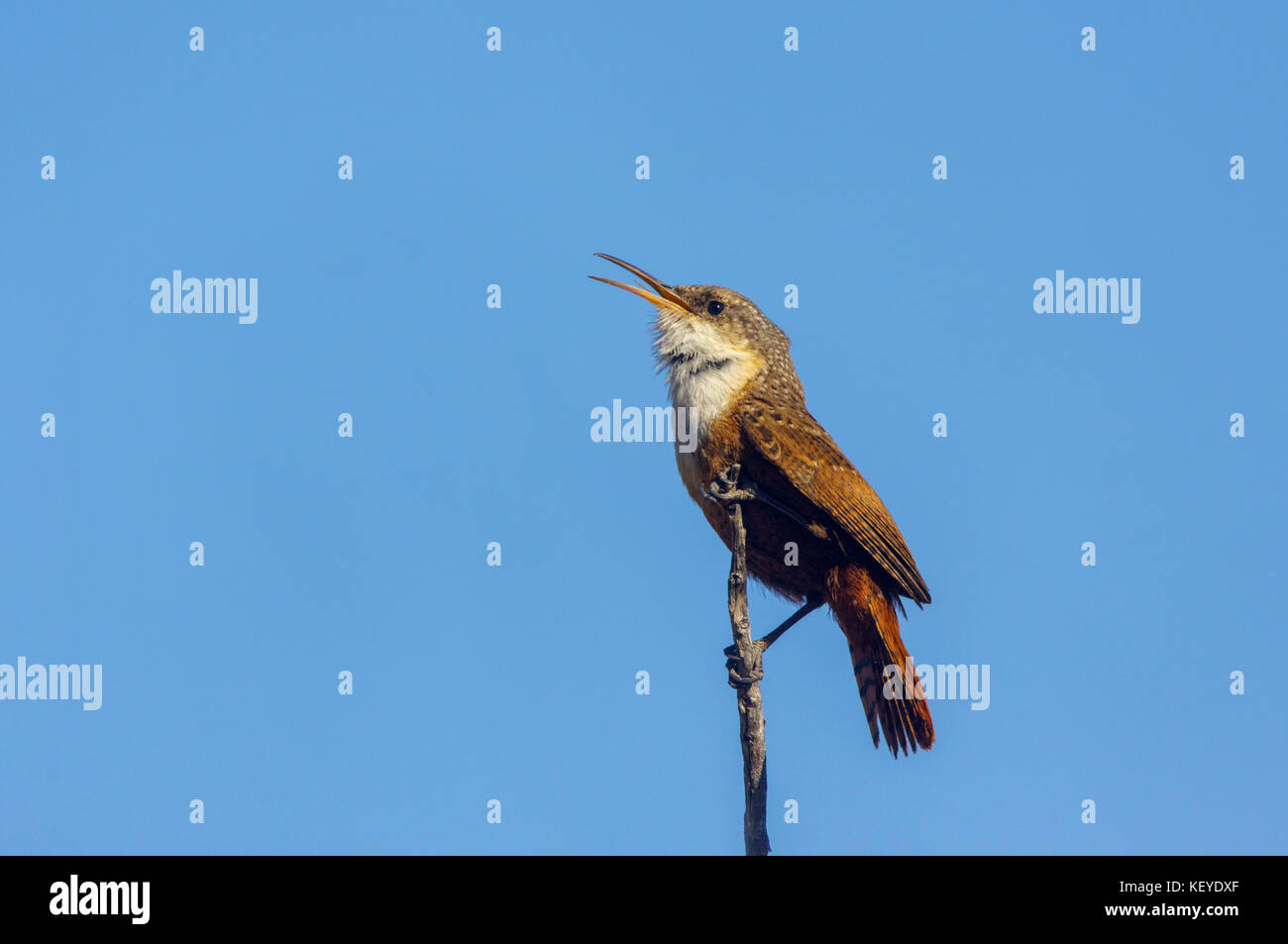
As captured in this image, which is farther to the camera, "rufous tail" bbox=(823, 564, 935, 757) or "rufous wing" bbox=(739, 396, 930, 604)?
"rufous wing" bbox=(739, 396, 930, 604)

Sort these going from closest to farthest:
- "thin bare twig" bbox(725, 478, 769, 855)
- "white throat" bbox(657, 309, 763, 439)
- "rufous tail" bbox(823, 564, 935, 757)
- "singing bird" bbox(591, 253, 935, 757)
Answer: "thin bare twig" bbox(725, 478, 769, 855) → "rufous tail" bbox(823, 564, 935, 757) → "singing bird" bbox(591, 253, 935, 757) → "white throat" bbox(657, 309, 763, 439)

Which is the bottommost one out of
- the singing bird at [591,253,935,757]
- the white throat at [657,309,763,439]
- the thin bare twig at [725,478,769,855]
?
the thin bare twig at [725,478,769,855]

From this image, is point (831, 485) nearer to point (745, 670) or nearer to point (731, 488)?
point (731, 488)

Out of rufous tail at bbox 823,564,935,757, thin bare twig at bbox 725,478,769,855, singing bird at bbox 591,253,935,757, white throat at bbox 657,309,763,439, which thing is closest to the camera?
thin bare twig at bbox 725,478,769,855

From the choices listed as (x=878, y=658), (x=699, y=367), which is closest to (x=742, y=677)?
(x=878, y=658)

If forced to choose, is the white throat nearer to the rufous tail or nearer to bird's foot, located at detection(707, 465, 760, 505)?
bird's foot, located at detection(707, 465, 760, 505)

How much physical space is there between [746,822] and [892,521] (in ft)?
8.61

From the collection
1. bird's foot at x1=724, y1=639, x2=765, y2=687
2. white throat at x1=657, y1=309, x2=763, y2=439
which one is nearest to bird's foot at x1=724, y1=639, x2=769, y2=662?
bird's foot at x1=724, y1=639, x2=765, y2=687

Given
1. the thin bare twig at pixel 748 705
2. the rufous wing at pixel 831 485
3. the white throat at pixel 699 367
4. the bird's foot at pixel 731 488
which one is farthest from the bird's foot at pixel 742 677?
the white throat at pixel 699 367

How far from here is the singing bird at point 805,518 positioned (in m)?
7.85

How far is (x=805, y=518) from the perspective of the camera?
8.09 meters

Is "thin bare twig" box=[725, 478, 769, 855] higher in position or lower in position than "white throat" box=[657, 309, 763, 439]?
lower

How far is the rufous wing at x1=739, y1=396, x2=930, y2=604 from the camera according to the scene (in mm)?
7980
